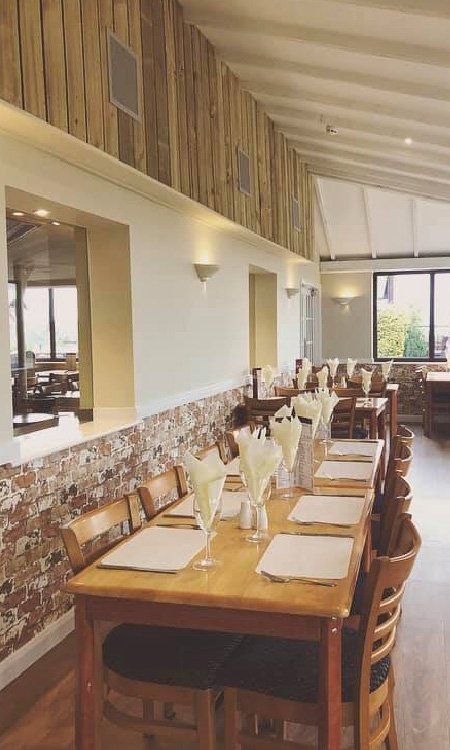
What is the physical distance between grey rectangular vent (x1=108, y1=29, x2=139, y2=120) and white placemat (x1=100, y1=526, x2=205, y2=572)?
2.35m

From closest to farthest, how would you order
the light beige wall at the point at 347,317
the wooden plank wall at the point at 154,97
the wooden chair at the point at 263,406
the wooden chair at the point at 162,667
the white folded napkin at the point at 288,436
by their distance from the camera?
the wooden chair at the point at 162,667 → the wooden plank wall at the point at 154,97 → the white folded napkin at the point at 288,436 → the wooden chair at the point at 263,406 → the light beige wall at the point at 347,317

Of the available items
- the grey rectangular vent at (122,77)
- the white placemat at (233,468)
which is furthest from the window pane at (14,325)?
the white placemat at (233,468)

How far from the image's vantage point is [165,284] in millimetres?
4992

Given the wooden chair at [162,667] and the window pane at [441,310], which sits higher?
the window pane at [441,310]

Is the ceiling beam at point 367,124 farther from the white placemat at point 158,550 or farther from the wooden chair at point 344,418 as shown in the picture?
the white placemat at point 158,550

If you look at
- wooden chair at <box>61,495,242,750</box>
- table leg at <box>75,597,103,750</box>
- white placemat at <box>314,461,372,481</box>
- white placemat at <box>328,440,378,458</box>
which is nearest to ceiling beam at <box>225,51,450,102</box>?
white placemat at <box>328,440,378,458</box>

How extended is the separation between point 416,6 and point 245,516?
107 inches

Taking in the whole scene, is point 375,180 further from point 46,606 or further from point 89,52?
point 46,606

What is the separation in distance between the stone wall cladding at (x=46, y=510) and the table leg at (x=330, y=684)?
1669mm

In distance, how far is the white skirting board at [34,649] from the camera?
3073 millimetres

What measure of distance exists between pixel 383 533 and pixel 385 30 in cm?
289

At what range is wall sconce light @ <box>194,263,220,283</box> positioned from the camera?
18.4 feet

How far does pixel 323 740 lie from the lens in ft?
6.31

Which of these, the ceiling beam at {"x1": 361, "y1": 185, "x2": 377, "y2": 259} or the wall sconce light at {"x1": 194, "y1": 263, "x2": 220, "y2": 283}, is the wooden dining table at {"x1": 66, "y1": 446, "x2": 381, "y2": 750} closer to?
the wall sconce light at {"x1": 194, "y1": 263, "x2": 220, "y2": 283}
